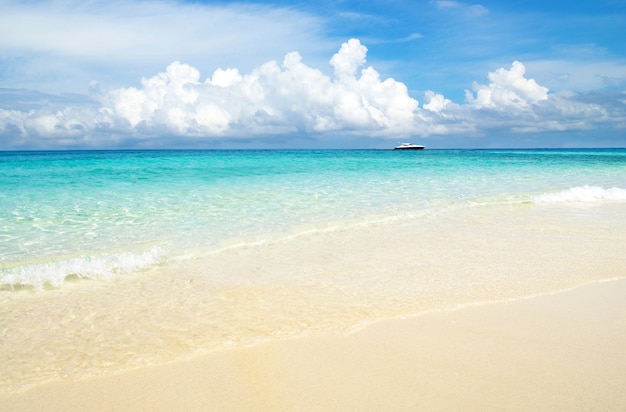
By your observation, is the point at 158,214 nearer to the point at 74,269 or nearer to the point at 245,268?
the point at 74,269

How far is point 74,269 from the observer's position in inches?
260

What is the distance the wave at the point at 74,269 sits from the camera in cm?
620

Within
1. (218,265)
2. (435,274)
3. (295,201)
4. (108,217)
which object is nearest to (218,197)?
(295,201)

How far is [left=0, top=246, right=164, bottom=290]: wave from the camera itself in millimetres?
A: 6199

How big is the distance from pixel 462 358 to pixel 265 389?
1.68 m

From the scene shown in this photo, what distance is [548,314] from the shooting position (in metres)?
4.82

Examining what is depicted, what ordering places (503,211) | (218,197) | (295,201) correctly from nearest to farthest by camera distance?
1. (503,211)
2. (295,201)
3. (218,197)

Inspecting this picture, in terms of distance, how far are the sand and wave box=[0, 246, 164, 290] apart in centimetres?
320

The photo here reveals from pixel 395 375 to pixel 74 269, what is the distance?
17.0 ft

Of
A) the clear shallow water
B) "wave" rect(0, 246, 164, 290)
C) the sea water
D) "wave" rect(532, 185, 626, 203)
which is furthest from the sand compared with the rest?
"wave" rect(532, 185, 626, 203)

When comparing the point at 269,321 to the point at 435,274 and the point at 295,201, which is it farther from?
the point at 295,201

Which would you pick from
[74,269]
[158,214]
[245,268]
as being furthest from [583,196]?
[74,269]

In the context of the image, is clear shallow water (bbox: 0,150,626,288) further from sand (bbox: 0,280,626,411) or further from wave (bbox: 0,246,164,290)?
sand (bbox: 0,280,626,411)

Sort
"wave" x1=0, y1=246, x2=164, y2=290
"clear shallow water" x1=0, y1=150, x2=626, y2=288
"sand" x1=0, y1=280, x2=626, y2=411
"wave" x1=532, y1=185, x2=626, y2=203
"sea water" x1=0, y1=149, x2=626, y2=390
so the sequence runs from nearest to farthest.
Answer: "sand" x1=0, y1=280, x2=626, y2=411, "sea water" x1=0, y1=149, x2=626, y2=390, "wave" x1=0, y1=246, x2=164, y2=290, "clear shallow water" x1=0, y1=150, x2=626, y2=288, "wave" x1=532, y1=185, x2=626, y2=203
